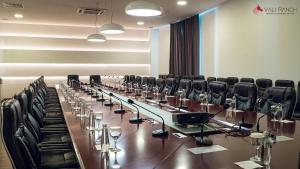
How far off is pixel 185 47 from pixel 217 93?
18.3 ft

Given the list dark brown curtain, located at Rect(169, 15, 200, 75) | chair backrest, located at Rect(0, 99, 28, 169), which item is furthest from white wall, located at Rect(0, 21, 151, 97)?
chair backrest, located at Rect(0, 99, 28, 169)

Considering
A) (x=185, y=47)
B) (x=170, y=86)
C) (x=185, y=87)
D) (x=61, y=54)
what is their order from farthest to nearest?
1. (x=61, y=54)
2. (x=185, y=47)
3. (x=170, y=86)
4. (x=185, y=87)

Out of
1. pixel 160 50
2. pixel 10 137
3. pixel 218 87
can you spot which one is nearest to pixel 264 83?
pixel 218 87

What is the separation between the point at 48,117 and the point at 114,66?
24.9 ft

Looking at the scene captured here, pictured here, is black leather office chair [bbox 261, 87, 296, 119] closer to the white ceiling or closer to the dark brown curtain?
the white ceiling

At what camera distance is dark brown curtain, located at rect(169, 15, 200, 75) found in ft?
29.2

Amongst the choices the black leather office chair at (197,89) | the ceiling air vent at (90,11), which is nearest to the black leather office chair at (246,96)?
the black leather office chair at (197,89)

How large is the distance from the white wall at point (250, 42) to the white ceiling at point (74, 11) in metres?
0.57

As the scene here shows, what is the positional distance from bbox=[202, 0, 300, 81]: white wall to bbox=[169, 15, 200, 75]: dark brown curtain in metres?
0.41

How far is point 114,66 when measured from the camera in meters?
11.5

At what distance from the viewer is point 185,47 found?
9.53 m

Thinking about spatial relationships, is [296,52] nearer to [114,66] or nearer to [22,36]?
[114,66]

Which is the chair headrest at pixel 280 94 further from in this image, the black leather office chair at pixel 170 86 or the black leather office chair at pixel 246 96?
the black leather office chair at pixel 170 86

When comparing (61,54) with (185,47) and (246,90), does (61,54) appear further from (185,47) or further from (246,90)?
(246,90)
